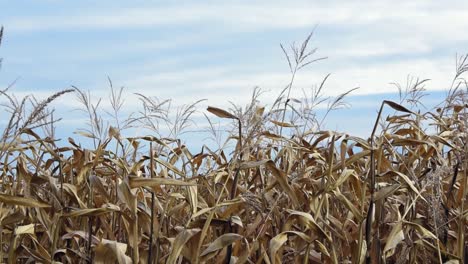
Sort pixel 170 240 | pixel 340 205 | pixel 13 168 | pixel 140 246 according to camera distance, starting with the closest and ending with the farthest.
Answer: pixel 170 240 → pixel 140 246 → pixel 340 205 → pixel 13 168

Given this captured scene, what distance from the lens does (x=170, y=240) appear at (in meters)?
3.10

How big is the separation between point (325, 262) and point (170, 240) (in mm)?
825

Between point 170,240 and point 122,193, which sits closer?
point 122,193

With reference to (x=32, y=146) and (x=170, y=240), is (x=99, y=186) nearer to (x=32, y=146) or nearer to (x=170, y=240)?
(x=170, y=240)

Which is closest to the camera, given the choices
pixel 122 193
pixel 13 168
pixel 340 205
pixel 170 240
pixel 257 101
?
pixel 122 193

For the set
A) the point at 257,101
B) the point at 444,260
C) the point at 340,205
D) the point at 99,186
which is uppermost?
the point at 257,101

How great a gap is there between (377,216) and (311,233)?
0.34 metres

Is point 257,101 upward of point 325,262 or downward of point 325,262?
upward

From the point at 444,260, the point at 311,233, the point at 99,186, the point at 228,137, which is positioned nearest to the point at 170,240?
the point at 99,186

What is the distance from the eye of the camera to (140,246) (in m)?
3.37

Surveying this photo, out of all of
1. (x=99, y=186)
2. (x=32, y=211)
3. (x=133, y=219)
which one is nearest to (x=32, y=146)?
(x=32, y=211)

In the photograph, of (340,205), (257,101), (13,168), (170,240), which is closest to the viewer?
(170,240)

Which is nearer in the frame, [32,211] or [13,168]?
[32,211]

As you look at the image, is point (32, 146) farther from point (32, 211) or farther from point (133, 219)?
point (133, 219)
